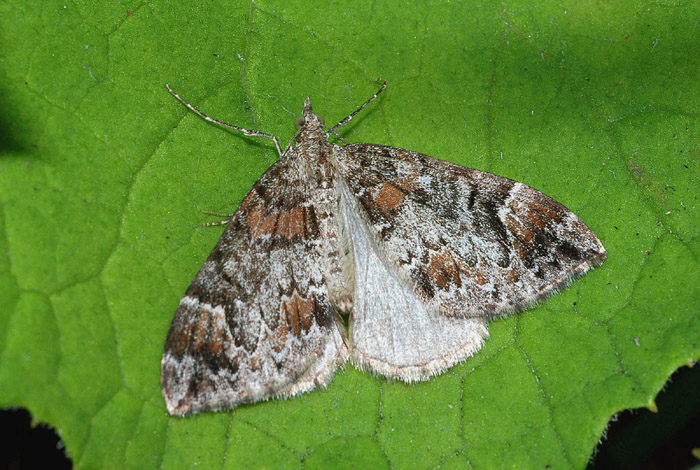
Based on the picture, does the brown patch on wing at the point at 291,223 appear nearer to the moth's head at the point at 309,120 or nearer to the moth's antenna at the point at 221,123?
the moth's antenna at the point at 221,123

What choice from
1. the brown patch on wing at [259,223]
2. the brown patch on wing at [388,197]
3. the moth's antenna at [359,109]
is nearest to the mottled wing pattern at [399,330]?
the brown patch on wing at [388,197]

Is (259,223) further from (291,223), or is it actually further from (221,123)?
(221,123)

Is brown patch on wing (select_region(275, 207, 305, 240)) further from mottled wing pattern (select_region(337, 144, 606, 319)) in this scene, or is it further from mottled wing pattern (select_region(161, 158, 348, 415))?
mottled wing pattern (select_region(337, 144, 606, 319))

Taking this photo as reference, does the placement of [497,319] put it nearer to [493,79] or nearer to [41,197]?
[493,79]

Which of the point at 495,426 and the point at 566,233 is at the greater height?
the point at 566,233

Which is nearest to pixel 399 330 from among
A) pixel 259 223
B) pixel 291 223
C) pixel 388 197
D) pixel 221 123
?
pixel 388 197

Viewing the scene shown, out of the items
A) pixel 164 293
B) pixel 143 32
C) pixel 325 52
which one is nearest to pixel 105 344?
pixel 164 293
